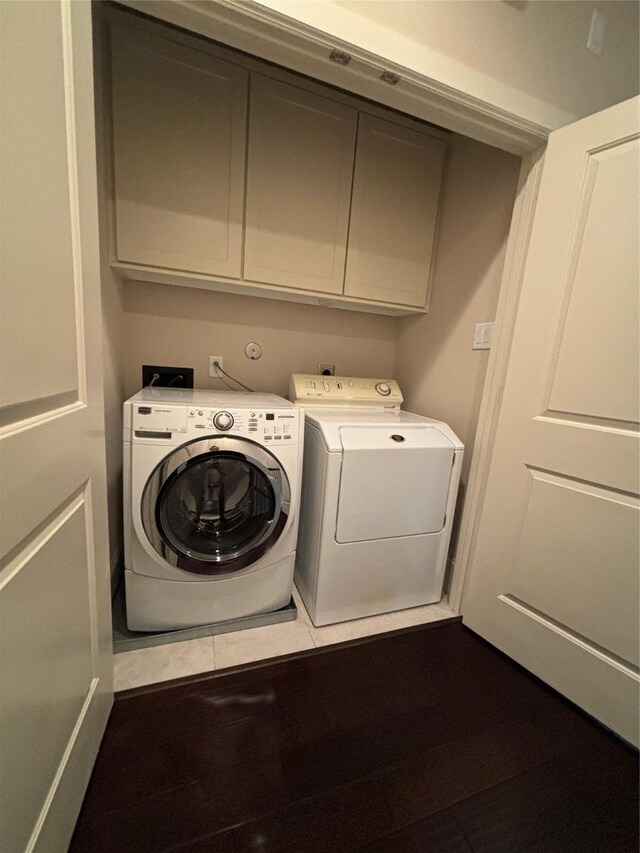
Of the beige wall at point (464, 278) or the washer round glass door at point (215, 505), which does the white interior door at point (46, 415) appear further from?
the beige wall at point (464, 278)

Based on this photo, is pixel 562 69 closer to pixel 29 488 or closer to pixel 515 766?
pixel 29 488

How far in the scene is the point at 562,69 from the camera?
1.18 meters

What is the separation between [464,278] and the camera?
167cm

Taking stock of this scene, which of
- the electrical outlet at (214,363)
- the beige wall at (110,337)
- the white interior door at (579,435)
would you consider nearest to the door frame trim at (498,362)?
the white interior door at (579,435)

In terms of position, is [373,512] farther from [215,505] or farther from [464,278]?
[464,278]

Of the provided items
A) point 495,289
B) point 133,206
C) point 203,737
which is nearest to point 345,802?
point 203,737

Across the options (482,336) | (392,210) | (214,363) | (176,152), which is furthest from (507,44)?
(214,363)

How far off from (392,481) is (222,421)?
73 centimetres

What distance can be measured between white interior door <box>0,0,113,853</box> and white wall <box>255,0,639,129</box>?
65 centimetres

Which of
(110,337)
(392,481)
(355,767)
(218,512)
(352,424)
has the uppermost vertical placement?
(110,337)

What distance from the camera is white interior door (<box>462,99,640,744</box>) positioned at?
3.38ft

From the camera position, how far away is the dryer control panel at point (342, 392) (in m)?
1.73

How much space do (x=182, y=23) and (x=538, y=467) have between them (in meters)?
1.75

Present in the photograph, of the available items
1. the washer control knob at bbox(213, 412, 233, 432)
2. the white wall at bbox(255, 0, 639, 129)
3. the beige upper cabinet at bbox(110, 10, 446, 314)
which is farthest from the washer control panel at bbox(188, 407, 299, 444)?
the white wall at bbox(255, 0, 639, 129)
